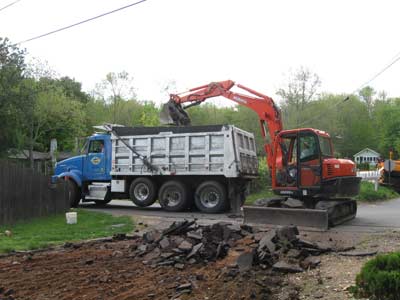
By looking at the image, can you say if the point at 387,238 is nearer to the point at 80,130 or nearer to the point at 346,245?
the point at 346,245

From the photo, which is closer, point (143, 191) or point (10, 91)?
point (143, 191)

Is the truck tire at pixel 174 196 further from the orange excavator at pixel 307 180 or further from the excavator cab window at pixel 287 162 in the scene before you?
the excavator cab window at pixel 287 162

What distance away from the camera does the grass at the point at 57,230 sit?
430 inches

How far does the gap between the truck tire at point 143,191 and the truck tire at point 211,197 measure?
179 centimetres

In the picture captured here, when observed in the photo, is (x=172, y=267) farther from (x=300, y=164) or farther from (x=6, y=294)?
(x=300, y=164)

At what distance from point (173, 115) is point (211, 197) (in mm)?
3745

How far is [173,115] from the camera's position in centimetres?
1953

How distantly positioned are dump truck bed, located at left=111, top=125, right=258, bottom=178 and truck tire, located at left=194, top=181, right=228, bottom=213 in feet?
1.66

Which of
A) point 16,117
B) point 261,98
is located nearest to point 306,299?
point 261,98

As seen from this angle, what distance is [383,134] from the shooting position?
72625 mm

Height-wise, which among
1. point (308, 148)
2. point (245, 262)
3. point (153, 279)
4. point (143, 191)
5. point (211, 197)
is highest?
point (308, 148)

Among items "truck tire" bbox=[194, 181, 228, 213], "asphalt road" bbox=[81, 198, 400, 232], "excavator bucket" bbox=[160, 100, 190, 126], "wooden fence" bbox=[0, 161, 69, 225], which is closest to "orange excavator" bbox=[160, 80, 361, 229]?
"asphalt road" bbox=[81, 198, 400, 232]

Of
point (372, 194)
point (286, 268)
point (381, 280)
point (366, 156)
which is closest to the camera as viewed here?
point (381, 280)

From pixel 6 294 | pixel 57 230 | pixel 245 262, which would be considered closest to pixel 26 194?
pixel 57 230
